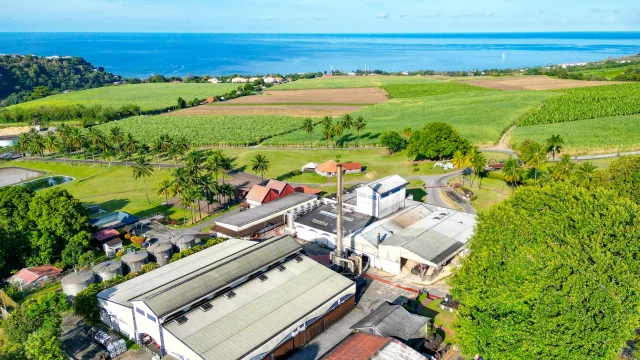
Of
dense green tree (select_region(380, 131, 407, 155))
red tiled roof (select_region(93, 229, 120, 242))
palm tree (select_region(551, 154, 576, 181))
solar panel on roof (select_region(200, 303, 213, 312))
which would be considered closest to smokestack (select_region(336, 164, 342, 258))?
solar panel on roof (select_region(200, 303, 213, 312))

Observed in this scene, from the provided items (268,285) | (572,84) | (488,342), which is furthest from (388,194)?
(572,84)

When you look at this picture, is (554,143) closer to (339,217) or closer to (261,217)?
(339,217)

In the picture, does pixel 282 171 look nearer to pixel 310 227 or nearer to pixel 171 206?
pixel 171 206

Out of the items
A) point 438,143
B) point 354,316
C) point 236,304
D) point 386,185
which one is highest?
point 386,185

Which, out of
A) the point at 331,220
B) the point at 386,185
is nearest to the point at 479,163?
the point at 386,185

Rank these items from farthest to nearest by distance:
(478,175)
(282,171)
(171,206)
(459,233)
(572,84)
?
1. (572,84)
2. (282,171)
3. (478,175)
4. (171,206)
5. (459,233)

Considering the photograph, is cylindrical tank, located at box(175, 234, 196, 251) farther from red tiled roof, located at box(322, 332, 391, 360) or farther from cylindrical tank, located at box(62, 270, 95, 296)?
red tiled roof, located at box(322, 332, 391, 360)
